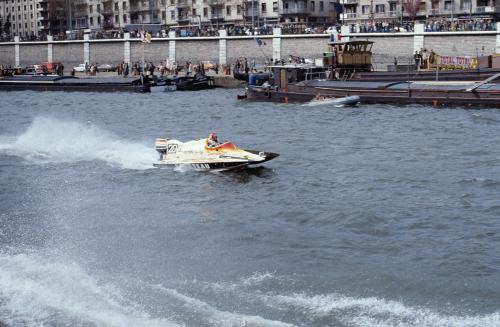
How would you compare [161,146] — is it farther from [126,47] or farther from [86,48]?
[86,48]

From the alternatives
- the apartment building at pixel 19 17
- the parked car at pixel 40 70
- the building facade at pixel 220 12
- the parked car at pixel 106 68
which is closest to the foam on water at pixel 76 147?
the building facade at pixel 220 12

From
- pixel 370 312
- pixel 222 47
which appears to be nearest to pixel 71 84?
pixel 222 47

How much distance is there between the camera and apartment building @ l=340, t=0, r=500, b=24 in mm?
90875

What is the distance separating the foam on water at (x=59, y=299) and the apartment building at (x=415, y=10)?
250 ft

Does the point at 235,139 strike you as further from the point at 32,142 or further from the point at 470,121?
the point at 470,121

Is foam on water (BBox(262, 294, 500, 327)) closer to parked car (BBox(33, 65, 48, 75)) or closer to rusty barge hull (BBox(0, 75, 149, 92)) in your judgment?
rusty barge hull (BBox(0, 75, 149, 92))

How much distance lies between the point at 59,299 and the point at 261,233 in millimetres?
6572

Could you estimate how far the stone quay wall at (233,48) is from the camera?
242 ft

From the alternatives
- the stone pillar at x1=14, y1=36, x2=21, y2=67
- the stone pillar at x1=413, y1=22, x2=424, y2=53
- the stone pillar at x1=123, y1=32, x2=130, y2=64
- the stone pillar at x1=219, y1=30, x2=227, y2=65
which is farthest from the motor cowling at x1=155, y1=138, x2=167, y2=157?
the stone pillar at x1=14, y1=36, x2=21, y2=67

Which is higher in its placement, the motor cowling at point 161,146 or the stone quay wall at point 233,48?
the stone quay wall at point 233,48

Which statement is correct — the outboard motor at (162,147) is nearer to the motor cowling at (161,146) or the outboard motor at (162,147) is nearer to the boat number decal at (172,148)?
the motor cowling at (161,146)

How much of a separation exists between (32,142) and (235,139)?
9150mm

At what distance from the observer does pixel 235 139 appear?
128 feet

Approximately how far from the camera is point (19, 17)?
157 metres
